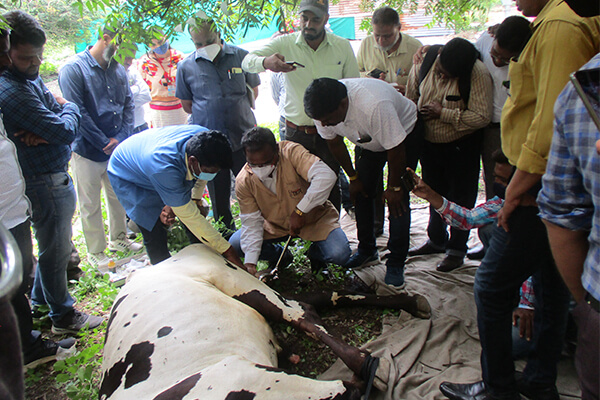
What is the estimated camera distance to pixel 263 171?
307 cm

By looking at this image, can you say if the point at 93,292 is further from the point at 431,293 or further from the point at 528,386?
the point at 528,386

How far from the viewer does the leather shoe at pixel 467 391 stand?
203 centimetres

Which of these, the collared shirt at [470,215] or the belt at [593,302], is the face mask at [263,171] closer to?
the collared shirt at [470,215]

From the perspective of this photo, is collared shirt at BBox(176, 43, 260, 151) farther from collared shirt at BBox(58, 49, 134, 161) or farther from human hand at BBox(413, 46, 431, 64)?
human hand at BBox(413, 46, 431, 64)

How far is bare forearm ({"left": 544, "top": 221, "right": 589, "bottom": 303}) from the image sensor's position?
1.28 m

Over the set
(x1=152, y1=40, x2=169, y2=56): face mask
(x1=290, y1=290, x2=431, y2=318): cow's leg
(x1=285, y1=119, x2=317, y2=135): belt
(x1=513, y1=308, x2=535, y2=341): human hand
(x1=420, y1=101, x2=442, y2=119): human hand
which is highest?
(x1=152, y1=40, x2=169, y2=56): face mask

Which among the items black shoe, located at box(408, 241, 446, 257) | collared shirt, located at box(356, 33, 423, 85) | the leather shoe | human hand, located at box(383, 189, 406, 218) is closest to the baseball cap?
collared shirt, located at box(356, 33, 423, 85)

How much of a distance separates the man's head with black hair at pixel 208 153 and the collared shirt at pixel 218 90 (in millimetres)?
1337

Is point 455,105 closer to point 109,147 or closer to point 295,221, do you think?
point 295,221

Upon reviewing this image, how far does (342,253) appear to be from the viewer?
3.17 metres

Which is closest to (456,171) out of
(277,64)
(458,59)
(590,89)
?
(458,59)

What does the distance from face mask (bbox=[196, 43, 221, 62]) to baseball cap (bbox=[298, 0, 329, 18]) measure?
98 centimetres

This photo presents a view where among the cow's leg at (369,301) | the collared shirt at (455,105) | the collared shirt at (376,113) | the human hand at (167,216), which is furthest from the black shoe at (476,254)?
the human hand at (167,216)

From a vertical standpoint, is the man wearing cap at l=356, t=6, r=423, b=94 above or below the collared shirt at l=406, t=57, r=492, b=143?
above
